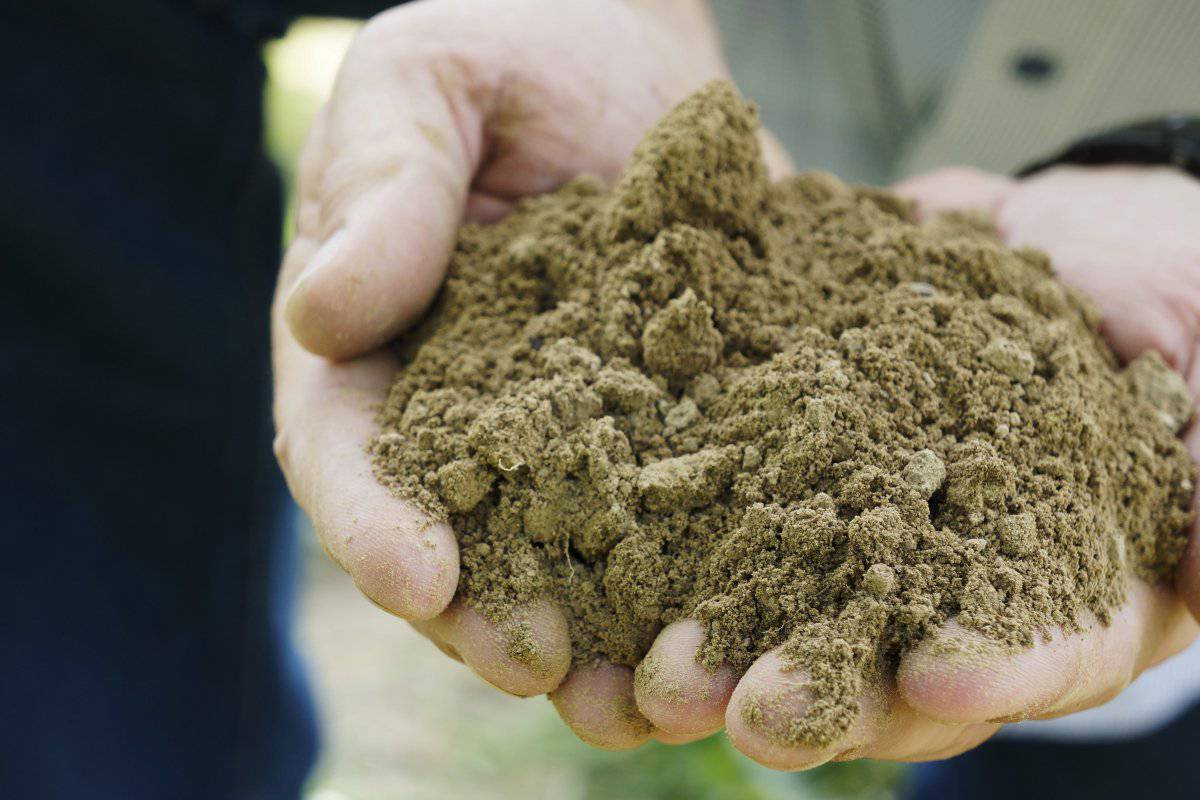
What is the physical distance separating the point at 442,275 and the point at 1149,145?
1.46 m

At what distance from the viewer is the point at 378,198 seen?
128cm

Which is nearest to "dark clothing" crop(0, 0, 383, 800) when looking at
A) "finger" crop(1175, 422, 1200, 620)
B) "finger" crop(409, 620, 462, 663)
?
"finger" crop(409, 620, 462, 663)

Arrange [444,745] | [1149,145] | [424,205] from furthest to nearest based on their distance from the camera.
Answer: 1. [444,745]
2. [1149,145]
3. [424,205]

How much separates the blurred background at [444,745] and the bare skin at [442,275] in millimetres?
1192

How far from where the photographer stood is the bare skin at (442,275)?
1026 mm

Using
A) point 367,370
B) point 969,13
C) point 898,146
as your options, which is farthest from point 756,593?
point 898,146

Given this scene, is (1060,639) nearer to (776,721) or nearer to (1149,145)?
(776,721)

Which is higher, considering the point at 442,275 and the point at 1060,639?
the point at 1060,639

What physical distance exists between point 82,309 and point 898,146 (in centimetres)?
216

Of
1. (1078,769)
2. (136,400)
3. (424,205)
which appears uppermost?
(424,205)

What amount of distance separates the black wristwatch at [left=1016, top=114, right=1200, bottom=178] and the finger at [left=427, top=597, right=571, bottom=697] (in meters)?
1.57

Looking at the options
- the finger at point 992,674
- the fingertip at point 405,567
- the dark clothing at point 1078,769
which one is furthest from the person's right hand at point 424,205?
the dark clothing at point 1078,769

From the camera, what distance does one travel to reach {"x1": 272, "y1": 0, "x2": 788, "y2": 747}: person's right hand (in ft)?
3.61

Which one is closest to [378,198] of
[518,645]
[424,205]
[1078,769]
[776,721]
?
[424,205]
